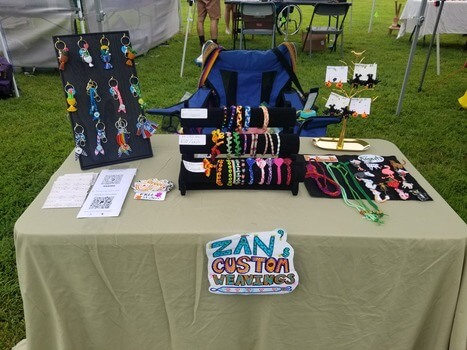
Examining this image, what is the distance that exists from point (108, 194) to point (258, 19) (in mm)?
4490

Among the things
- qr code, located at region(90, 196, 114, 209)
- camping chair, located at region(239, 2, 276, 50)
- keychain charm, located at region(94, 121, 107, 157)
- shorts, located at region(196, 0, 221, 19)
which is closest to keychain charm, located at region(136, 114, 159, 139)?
keychain charm, located at region(94, 121, 107, 157)

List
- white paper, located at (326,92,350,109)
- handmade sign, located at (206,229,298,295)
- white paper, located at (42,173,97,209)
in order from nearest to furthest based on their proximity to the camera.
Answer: handmade sign, located at (206,229,298,295) < white paper, located at (42,173,97,209) < white paper, located at (326,92,350,109)

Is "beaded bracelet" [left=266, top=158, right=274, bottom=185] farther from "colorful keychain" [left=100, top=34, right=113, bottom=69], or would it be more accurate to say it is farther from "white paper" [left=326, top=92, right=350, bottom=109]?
"colorful keychain" [left=100, top=34, right=113, bottom=69]

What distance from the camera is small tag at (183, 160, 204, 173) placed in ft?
3.69

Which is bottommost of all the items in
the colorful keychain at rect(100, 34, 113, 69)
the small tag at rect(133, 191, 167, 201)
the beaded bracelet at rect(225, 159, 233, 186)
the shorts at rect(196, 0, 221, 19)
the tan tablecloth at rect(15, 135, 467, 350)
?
the tan tablecloth at rect(15, 135, 467, 350)

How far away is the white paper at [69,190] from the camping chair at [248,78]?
3.42 ft

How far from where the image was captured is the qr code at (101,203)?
1074mm

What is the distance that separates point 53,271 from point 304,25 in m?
8.39

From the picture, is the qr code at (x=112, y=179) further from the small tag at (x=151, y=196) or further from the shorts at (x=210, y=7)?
the shorts at (x=210, y=7)

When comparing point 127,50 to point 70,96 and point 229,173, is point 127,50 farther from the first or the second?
point 229,173

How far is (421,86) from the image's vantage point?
4156 mm

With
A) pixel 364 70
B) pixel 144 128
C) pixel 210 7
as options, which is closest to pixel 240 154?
pixel 144 128

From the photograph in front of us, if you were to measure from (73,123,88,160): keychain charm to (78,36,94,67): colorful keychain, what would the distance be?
217mm

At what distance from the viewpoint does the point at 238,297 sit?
1.06 metres
